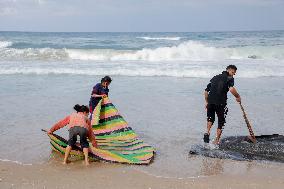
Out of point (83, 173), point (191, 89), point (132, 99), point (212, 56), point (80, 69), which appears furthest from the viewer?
point (212, 56)

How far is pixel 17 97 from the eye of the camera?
12398mm

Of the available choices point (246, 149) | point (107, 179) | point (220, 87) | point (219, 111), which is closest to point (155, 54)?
point (219, 111)

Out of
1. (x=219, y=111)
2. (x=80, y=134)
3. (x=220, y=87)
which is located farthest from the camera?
(x=219, y=111)

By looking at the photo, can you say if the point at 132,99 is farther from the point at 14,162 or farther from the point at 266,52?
the point at 266,52

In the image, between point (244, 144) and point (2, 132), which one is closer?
point (244, 144)

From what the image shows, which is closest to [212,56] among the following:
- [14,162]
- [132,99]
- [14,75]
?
[14,75]

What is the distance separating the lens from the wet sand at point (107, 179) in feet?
18.9

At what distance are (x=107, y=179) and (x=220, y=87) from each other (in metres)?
2.80

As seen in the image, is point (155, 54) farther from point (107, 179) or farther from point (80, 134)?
point (107, 179)

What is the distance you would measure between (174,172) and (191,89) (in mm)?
8060

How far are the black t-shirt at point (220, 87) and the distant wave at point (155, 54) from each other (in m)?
20.2

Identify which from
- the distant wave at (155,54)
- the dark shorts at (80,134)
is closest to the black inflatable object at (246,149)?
the dark shorts at (80,134)

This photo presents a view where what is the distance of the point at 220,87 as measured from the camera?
7.60 metres

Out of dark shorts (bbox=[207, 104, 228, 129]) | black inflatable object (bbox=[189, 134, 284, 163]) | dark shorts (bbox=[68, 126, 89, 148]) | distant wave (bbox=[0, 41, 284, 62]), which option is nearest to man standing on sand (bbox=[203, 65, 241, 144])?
dark shorts (bbox=[207, 104, 228, 129])
